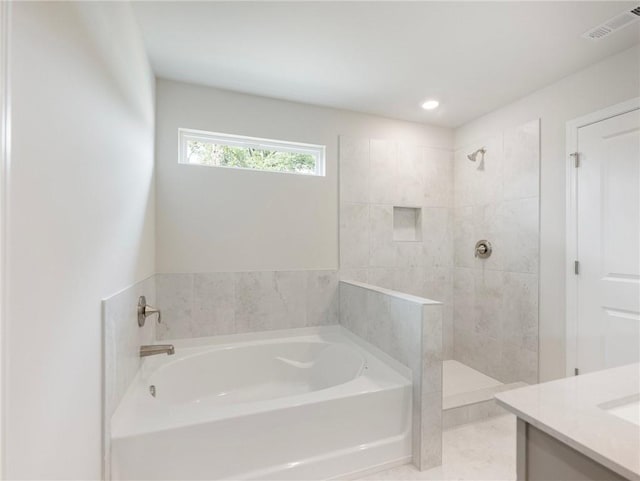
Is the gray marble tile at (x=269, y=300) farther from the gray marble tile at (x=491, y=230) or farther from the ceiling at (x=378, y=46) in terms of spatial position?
the gray marble tile at (x=491, y=230)

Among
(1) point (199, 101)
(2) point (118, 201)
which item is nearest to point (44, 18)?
(2) point (118, 201)

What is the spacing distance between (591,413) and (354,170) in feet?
7.58

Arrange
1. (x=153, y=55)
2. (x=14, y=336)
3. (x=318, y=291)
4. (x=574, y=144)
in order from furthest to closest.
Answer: (x=318, y=291), (x=574, y=144), (x=153, y=55), (x=14, y=336)

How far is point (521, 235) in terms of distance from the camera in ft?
7.95

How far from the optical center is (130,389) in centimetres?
161

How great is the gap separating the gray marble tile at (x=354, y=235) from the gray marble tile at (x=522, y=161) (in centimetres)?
122

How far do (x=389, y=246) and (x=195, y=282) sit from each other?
1.74m

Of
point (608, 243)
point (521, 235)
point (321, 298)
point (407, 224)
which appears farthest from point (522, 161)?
point (321, 298)

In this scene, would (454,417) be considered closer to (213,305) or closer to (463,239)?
(463,239)

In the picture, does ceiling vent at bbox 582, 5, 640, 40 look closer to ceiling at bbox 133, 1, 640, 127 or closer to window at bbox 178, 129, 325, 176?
ceiling at bbox 133, 1, 640, 127

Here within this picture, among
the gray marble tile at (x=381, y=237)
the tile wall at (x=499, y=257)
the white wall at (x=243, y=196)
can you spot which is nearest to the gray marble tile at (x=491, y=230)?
the tile wall at (x=499, y=257)

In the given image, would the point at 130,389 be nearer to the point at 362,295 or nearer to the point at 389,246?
the point at 362,295

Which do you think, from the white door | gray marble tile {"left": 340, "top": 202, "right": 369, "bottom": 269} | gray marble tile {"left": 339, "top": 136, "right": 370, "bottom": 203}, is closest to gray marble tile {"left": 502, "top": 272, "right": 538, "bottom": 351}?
the white door

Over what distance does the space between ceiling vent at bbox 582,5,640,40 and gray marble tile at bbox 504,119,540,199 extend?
675 millimetres
